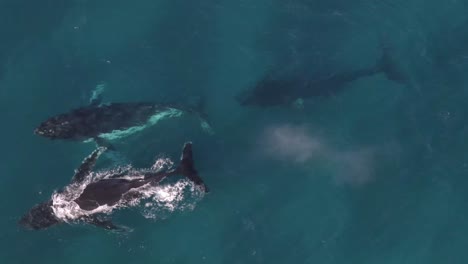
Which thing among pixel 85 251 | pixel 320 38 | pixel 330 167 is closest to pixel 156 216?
pixel 85 251

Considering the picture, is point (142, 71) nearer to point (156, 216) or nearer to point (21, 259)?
point (156, 216)

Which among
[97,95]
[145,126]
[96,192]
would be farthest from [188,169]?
[97,95]

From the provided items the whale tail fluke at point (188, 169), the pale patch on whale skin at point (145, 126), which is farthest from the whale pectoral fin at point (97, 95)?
the whale tail fluke at point (188, 169)

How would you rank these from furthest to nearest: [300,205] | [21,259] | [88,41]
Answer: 1. [88,41]
2. [300,205]
3. [21,259]

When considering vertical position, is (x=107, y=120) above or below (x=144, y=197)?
above

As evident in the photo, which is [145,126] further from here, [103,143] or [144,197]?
[144,197]

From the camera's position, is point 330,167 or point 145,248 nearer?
point 145,248
